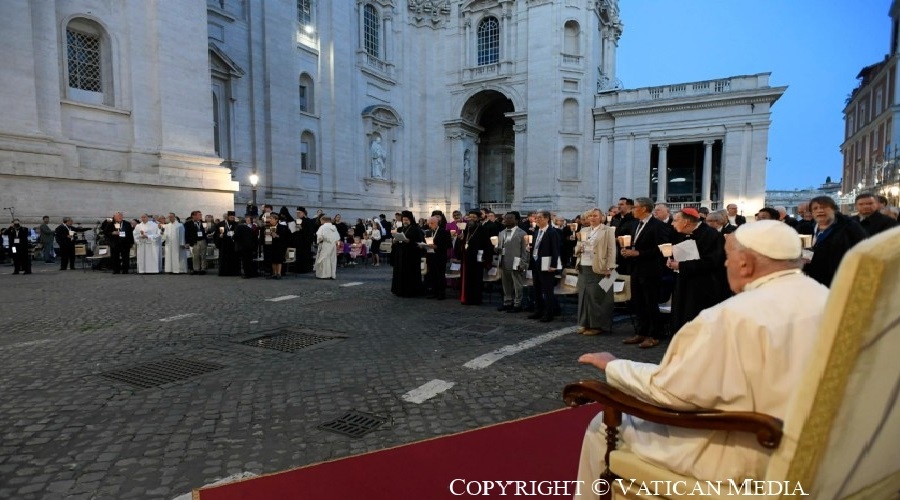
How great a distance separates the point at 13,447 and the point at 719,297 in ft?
23.2

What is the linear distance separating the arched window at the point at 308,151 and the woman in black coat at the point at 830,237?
24.9 metres

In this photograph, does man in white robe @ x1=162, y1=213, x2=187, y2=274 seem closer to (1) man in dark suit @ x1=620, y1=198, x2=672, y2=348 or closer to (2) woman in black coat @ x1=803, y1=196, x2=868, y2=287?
(1) man in dark suit @ x1=620, y1=198, x2=672, y2=348

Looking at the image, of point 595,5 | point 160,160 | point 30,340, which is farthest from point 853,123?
point 30,340

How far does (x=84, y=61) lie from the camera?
715 inches

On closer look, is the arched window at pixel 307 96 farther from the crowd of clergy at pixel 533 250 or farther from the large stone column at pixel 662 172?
the large stone column at pixel 662 172

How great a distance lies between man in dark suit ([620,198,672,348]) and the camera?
6910 mm

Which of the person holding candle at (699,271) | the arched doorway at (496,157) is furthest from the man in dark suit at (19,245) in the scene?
the arched doorway at (496,157)

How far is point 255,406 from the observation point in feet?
14.5

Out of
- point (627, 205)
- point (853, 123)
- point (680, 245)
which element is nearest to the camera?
point (680, 245)

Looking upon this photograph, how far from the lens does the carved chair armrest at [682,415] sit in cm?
167

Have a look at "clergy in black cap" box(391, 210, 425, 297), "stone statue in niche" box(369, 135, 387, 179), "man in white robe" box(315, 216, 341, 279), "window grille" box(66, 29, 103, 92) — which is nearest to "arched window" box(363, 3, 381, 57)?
"stone statue in niche" box(369, 135, 387, 179)

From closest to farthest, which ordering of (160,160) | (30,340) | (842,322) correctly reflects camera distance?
(842,322)
(30,340)
(160,160)

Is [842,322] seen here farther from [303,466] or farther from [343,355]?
[343,355]

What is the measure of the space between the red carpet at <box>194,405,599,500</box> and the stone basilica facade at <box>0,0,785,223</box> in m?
18.1
